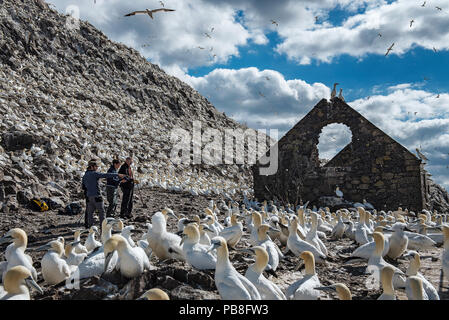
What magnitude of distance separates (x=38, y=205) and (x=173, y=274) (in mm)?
8662

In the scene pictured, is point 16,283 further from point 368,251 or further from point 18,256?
point 368,251

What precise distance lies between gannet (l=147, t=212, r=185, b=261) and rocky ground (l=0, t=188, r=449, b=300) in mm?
129

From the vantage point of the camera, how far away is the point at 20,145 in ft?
54.1

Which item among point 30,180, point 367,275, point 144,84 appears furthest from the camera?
point 144,84

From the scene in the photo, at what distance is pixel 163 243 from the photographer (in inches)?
235

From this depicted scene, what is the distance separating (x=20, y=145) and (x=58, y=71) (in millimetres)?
18844

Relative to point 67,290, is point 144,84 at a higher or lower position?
higher

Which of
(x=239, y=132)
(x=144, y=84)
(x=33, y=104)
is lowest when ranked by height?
(x=33, y=104)

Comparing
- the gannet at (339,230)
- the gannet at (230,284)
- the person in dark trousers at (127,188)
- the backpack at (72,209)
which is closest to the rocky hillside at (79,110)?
the backpack at (72,209)

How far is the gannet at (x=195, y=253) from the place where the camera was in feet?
16.8
